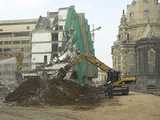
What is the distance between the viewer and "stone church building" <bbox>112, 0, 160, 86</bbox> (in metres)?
109

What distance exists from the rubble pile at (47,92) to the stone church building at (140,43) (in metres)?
59.2

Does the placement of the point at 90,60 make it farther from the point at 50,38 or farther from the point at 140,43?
the point at 140,43

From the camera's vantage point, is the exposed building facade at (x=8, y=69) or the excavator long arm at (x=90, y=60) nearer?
the excavator long arm at (x=90, y=60)

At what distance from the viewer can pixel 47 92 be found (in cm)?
4472

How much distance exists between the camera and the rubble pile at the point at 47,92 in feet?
143

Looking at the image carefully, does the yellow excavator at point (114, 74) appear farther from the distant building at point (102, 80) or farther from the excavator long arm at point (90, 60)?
the distant building at point (102, 80)

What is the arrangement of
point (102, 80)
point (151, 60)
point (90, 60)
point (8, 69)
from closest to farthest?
point (90, 60) → point (8, 69) → point (102, 80) → point (151, 60)

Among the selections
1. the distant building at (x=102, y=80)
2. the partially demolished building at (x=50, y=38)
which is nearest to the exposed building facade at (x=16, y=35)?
the partially demolished building at (x=50, y=38)

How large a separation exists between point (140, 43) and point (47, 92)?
69669mm

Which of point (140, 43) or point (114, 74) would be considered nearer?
point (114, 74)

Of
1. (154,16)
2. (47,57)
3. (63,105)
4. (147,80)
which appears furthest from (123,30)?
(63,105)

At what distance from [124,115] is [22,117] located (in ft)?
25.2

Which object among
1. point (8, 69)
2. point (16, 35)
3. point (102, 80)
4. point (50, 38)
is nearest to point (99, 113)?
point (8, 69)

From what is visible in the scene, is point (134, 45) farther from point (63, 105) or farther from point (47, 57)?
point (63, 105)
